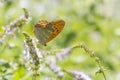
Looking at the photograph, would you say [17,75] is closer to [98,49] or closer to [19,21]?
[19,21]

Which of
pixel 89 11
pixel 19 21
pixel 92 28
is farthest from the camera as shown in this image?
pixel 89 11

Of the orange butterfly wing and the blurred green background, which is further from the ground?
the blurred green background

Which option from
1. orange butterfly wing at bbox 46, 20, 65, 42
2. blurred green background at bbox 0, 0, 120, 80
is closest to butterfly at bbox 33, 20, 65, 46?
orange butterfly wing at bbox 46, 20, 65, 42

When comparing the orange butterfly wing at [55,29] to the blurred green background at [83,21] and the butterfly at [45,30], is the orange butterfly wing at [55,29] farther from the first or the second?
the blurred green background at [83,21]

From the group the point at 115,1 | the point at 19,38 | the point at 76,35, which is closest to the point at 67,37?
the point at 76,35

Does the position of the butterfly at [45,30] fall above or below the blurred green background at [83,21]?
below

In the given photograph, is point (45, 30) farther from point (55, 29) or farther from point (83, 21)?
point (83, 21)

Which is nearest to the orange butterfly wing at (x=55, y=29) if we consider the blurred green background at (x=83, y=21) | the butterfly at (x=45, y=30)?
the butterfly at (x=45, y=30)

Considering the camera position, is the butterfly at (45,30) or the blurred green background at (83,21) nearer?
the butterfly at (45,30)

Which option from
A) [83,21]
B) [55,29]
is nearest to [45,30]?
[55,29]

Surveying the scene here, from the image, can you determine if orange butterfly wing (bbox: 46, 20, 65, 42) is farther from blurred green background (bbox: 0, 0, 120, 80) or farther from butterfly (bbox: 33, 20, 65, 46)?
blurred green background (bbox: 0, 0, 120, 80)

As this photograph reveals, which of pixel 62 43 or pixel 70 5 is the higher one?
pixel 70 5
